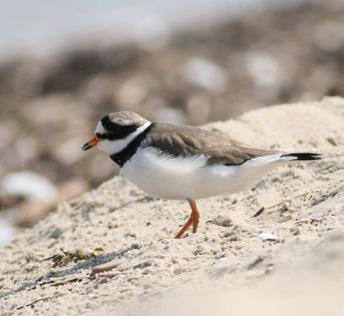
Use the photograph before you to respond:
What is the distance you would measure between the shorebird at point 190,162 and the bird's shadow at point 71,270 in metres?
0.44

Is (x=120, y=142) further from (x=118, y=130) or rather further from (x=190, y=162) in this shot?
(x=190, y=162)

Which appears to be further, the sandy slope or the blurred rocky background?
the blurred rocky background

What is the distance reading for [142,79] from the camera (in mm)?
11727

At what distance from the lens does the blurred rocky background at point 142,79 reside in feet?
32.7

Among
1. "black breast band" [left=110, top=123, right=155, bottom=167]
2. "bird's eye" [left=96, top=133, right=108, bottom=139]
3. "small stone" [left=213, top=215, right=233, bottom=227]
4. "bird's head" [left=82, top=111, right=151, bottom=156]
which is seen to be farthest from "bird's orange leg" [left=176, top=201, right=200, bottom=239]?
"bird's eye" [left=96, top=133, right=108, bottom=139]

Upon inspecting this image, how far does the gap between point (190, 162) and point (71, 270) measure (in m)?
1.00

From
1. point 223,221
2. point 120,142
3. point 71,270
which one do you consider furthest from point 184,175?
point 71,270

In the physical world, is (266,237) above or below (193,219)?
above

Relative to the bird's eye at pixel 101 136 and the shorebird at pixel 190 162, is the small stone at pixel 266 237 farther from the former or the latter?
the bird's eye at pixel 101 136

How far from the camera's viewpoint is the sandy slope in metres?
4.34

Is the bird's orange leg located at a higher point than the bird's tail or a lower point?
lower

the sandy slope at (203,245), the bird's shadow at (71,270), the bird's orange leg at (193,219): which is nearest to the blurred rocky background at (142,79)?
the sandy slope at (203,245)

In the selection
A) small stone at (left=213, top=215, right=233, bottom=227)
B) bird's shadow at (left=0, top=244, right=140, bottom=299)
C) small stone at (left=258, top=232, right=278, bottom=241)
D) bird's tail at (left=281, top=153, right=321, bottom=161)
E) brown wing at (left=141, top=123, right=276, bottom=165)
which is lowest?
bird's shadow at (left=0, top=244, right=140, bottom=299)

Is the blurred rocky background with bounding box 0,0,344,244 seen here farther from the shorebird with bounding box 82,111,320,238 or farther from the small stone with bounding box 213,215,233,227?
the small stone with bounding box 213,215,233,227
